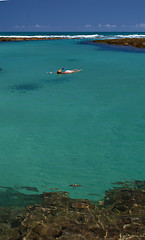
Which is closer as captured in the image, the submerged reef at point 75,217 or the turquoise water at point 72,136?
the submerged reef at point 75,217

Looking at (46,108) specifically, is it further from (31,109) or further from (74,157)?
(74,157)

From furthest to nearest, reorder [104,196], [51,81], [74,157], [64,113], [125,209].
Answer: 1. [51,81]
2. [64,113]
3. [74,157]
4. [104,196]
5. [125,209]

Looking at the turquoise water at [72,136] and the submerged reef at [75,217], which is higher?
the turquoise water at [72,136]

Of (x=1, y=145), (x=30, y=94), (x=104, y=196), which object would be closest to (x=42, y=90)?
(x=30, y=94)

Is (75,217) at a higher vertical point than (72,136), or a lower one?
lower
